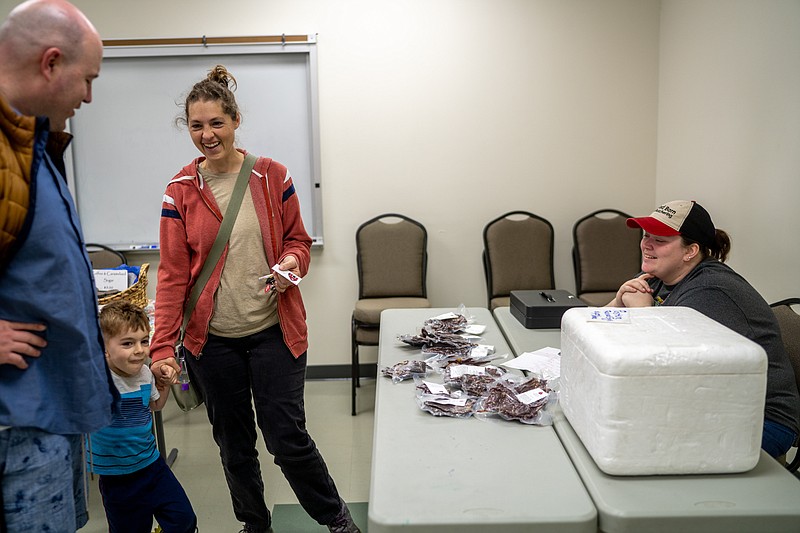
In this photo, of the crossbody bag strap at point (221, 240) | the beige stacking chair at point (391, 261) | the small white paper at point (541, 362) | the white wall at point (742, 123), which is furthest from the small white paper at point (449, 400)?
the beige stacking chair at point (391, 261)

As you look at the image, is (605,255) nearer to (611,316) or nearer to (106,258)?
(611,316)

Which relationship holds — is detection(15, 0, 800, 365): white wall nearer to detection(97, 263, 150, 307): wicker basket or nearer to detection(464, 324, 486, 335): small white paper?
detection(97, 263, 150, 307): wicker basket

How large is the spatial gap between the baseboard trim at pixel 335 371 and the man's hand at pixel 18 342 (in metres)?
2.93

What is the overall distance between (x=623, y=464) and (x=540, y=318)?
3.82ft

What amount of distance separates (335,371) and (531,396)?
101 inches

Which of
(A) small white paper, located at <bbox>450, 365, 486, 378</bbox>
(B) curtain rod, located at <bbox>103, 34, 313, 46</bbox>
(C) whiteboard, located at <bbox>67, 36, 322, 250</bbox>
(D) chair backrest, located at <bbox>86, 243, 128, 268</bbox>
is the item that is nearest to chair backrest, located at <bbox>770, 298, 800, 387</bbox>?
(A) small white paper, located at <bbox>450, 365, 486, 378</bbox>

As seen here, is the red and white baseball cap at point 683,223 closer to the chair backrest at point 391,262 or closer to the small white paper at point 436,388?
the small white paper at point 436,388

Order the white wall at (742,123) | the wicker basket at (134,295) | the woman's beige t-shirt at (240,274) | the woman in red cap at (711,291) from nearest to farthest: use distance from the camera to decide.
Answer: the woman in red cap at (711,291)
the woman's beige t-shirt at (240,274)
the wicker basket at (134,295)
the white wall at (742,123)

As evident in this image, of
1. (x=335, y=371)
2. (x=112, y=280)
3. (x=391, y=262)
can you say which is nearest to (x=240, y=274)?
(x=112, y=280)

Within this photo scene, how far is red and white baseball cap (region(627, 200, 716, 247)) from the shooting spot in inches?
69.8

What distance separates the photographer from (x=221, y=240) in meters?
1.80

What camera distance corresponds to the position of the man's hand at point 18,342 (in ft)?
3.38

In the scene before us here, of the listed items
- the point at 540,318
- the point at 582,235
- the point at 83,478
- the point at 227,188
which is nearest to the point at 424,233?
the point at 582,235

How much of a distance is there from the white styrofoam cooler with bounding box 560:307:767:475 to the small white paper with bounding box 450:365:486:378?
0.57 meters
